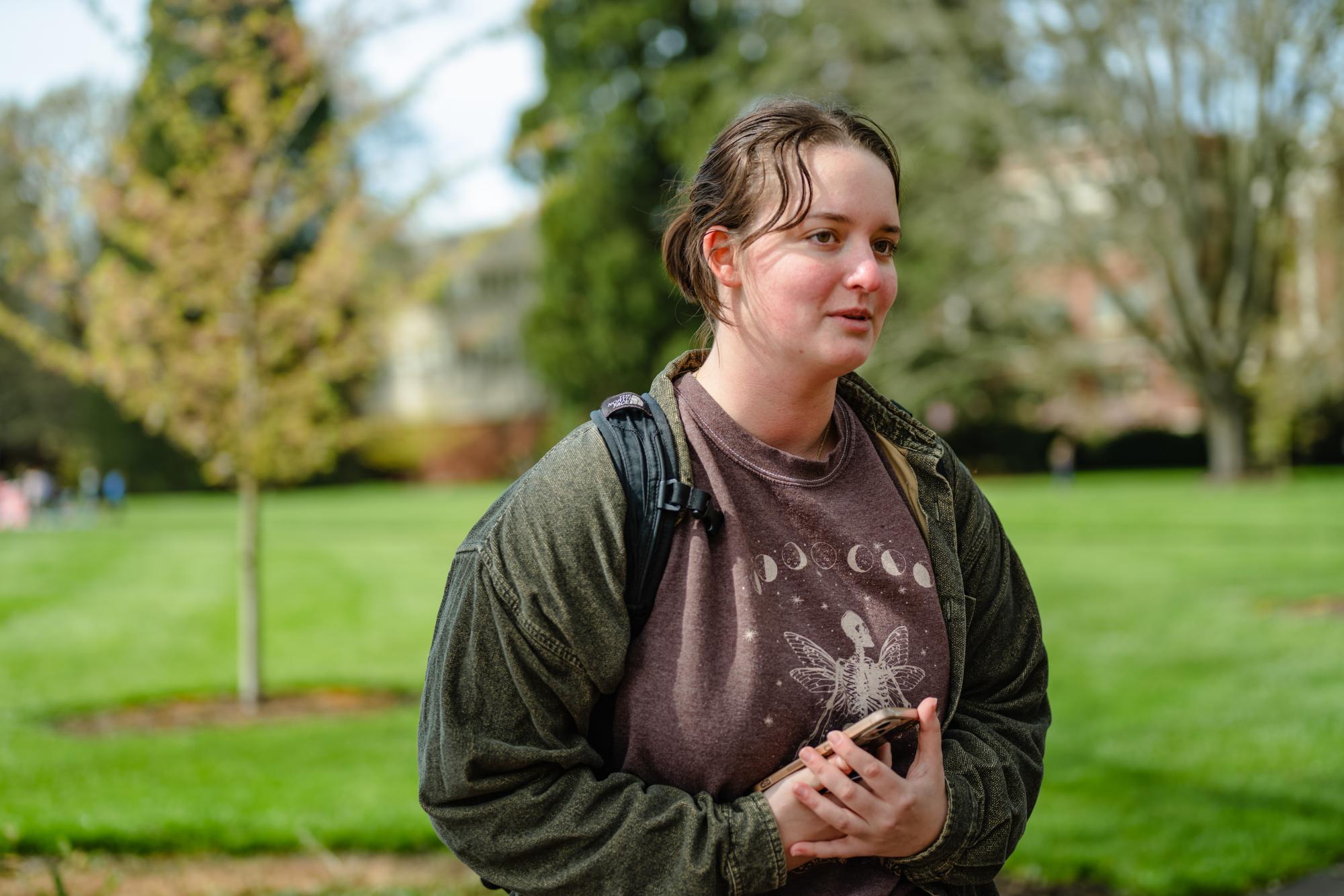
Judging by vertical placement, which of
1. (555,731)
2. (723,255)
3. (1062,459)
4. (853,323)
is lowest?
(1062,459)

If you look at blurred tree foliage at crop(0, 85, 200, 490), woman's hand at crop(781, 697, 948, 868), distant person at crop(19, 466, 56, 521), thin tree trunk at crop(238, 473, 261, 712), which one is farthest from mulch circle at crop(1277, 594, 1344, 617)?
blurred tree foliage at crop(0, 85, 200, 490)

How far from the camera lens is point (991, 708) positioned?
6.68 ft

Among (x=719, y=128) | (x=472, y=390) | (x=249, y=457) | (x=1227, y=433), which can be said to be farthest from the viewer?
(x=472, y=390)

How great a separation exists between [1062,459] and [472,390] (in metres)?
43.7

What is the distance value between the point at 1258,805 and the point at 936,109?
21.7 meters

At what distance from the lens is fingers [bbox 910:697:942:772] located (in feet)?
5.74

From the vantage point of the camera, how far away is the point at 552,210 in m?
38.5

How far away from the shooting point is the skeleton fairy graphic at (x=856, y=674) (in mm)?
1807

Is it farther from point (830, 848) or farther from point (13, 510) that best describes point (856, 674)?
point (13, 510)

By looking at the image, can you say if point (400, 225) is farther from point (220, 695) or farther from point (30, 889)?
point (30, 889)

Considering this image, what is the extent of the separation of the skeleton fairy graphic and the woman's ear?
20.3 inches

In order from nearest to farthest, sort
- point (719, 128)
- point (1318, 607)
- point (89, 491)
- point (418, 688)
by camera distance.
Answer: point (418, 688) → point (1318, 607) → point (719, 128) → point (89, 491)

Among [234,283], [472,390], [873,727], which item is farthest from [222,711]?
[472,390]

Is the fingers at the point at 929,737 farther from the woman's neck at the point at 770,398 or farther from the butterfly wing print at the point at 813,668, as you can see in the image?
the woman's neck at the point at 770,398
